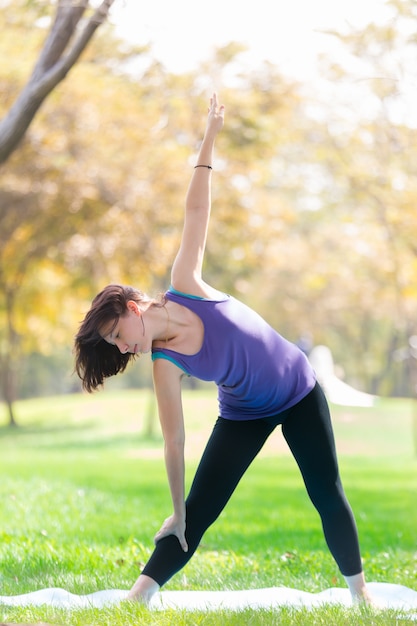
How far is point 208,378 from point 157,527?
10.7ft

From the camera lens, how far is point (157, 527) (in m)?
6.57

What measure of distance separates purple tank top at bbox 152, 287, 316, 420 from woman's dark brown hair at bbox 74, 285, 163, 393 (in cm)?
16

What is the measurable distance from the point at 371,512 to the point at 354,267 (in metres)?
25.0

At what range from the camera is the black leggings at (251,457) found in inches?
148

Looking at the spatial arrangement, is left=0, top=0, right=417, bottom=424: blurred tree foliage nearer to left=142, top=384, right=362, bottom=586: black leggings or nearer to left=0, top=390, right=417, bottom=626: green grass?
left=0, top=390, right=417, bottom=626: green grass

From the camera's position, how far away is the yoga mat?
12.9ft

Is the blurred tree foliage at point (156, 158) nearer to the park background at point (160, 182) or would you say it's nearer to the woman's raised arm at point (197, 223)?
the park background at point (160, 182)

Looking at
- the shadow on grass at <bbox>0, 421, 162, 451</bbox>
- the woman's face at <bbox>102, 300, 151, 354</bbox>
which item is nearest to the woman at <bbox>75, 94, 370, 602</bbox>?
the woman's face at <bbox>102, 300, 151, 354</bbox>

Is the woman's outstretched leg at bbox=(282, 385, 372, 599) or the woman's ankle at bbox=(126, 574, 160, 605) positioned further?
the woman's outstretched leg at bbox=(282, 385, 372, 599)

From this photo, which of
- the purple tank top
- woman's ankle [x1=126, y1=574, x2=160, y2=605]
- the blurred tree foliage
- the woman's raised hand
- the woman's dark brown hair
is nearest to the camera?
the woman's dark brown hair

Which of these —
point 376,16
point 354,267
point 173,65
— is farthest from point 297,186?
point 376,16

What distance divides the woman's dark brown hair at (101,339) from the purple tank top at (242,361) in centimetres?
16

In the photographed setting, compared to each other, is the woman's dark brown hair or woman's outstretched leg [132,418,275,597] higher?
the woman's dark brown hair

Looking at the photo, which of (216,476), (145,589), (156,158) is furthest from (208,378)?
(156,158)
